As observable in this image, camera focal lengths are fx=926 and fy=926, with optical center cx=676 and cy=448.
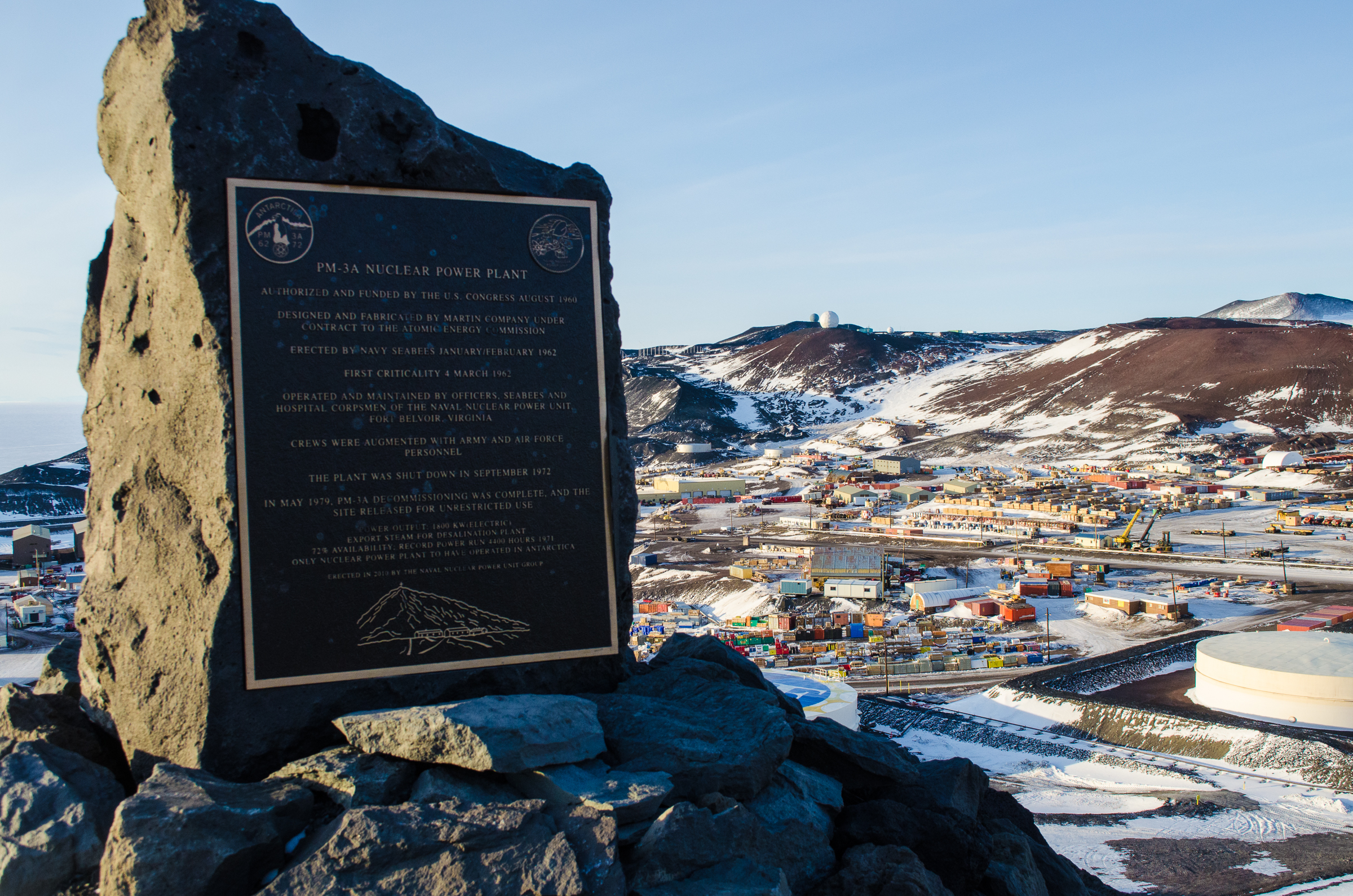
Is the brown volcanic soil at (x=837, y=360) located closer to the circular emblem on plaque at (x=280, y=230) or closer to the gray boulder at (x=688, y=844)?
the circular emblem on plaque at (x=280, y=230)

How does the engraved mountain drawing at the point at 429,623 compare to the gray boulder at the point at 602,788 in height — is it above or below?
above

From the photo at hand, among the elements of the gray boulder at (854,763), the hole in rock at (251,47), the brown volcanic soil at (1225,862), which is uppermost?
the hole in rock at (251,47)

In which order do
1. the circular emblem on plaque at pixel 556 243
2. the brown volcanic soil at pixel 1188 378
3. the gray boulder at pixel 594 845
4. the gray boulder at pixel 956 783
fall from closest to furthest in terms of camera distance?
1. the gray boulder at pixel 594 845
2. the circular emblem on plaque at pixel 556 243
3. the gray boulder at pixel 956 783
4. the brown volcanic soil at pixel 1188 378

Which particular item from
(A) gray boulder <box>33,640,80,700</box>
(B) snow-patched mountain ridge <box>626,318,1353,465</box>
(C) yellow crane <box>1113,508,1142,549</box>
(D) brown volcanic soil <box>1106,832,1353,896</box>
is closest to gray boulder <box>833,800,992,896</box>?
(A) gray boulder <box>33,640,80,700</box>

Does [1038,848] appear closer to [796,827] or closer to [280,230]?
[796,827]

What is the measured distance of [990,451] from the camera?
108 metres

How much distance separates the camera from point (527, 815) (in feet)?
12.9

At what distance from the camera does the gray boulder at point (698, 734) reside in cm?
461

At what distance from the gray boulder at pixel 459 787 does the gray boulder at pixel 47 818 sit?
1.46 m

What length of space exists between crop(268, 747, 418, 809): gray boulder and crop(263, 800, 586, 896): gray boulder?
31cm

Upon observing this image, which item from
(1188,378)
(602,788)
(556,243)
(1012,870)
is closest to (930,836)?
(1012,870)

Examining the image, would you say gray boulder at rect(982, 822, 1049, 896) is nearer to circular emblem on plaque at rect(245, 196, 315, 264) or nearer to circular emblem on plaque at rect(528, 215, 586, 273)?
circular emblem on plaque at rect(528, 215, 586, 273)

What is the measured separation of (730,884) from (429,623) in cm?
206

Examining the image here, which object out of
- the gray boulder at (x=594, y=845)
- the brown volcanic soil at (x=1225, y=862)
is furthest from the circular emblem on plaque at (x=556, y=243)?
the brown volcanic soil at (x=1225, y=862)
